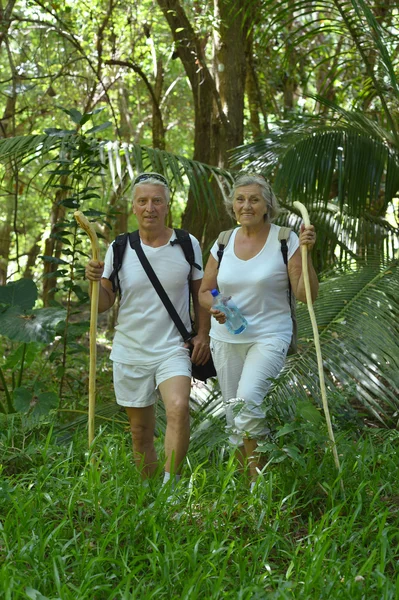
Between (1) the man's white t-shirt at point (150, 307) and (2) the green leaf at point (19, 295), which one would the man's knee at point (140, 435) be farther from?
(2) the green leaf at point (19, 295)

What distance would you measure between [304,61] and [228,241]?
321 inches

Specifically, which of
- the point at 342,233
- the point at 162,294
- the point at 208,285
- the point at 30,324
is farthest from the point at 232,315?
the point at 342,233

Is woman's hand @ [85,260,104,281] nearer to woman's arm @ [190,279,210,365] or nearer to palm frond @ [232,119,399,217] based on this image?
woman's arm @ [190,279,210,365]

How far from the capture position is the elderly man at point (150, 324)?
165 inches

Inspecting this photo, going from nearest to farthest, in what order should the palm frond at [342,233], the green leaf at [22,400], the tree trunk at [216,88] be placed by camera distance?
the green leaf at [22,400] < the palm frond at [342,233] < the tree trunk at [216,88]

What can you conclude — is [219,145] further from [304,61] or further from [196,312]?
[196,312]

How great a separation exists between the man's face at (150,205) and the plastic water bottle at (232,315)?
0.53 m

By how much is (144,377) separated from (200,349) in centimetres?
33

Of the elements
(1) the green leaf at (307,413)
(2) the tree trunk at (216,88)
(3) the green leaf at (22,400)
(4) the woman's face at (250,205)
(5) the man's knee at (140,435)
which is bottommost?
(3) the green leaf at (22,400)

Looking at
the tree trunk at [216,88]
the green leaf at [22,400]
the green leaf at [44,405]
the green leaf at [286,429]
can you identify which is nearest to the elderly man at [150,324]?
the green leaf at [286,429]

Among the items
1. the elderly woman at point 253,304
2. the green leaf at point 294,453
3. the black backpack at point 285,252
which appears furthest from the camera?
the black backpack at point 285,252

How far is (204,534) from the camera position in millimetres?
3508

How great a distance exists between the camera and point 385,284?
20.0 ft

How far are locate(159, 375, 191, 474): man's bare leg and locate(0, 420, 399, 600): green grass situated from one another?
161 mm
